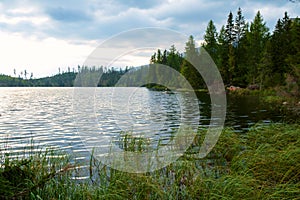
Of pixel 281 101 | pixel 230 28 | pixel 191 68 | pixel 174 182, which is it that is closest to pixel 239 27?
pixel 230 28

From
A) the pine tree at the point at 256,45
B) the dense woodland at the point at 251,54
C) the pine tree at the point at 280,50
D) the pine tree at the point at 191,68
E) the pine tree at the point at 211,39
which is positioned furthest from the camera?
the pine tree at the point at 211,39

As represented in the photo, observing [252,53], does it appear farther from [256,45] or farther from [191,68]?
[191,68]

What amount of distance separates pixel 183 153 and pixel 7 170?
5.62 m

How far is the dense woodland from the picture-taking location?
112ft

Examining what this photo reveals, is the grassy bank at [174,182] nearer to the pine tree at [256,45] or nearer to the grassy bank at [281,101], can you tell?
the grassy bank at [281,101]

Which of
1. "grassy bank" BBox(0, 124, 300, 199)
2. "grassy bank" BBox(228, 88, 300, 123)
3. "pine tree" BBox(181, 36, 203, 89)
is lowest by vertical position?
"grassy bank" BBox(0, 124, 300, 199)

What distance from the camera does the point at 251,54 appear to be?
4619 centimetres

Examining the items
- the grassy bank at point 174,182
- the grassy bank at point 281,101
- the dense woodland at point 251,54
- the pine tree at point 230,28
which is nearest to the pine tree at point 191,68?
the dense woodland at point 251,54

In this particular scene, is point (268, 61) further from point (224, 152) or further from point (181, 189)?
point (181, 189)

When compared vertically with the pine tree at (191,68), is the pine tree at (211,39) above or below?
above

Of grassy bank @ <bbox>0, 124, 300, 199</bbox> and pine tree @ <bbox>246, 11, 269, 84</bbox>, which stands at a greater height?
pine tree @ <bbox>246, 11, 269, 84</bbox>

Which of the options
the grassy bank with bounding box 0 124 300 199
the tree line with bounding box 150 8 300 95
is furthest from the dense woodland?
the grassy bank with bounding box 0 124 300 199

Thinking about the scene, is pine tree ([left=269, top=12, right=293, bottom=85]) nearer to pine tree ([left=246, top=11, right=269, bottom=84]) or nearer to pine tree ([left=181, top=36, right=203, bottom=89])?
pine tree ([left=246, top=11, right=269, bottom=84])

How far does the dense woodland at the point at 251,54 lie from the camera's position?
3428cm
